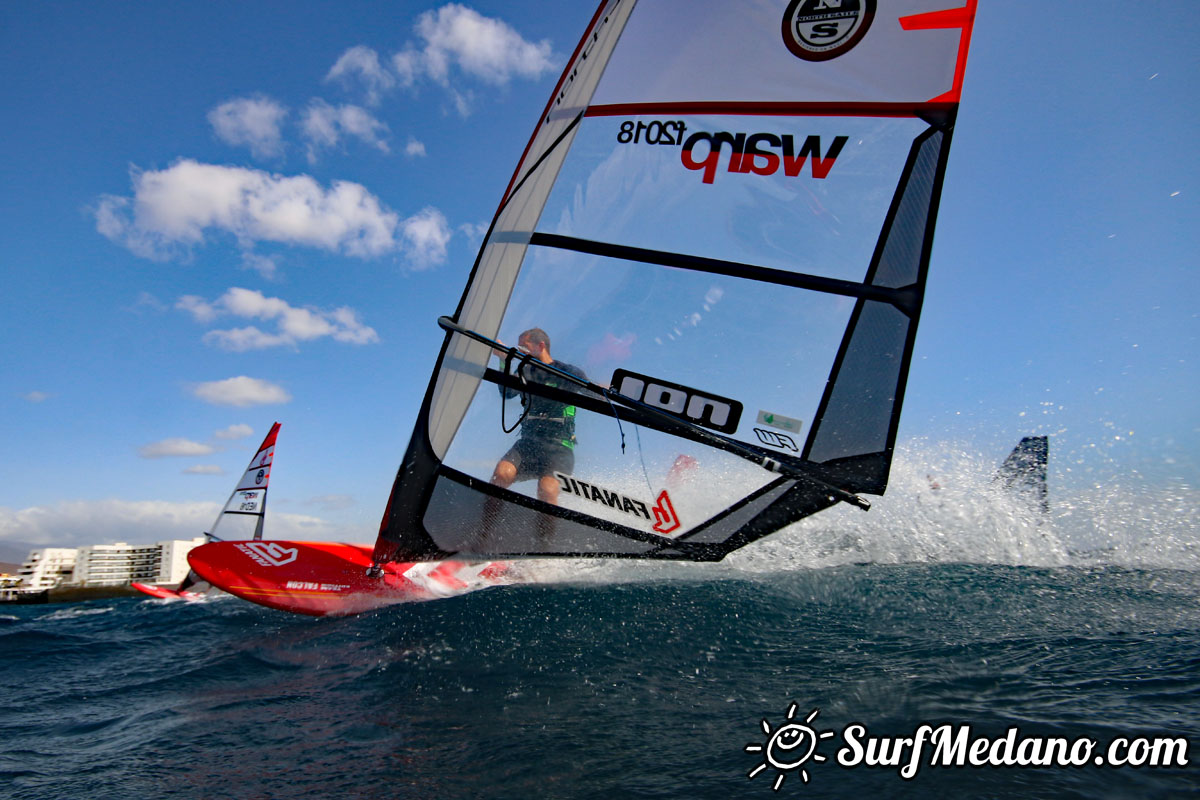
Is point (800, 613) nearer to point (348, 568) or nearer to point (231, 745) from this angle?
point (231, 745)

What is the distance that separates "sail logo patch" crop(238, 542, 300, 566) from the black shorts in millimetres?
3318

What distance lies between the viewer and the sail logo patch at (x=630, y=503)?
3.05m

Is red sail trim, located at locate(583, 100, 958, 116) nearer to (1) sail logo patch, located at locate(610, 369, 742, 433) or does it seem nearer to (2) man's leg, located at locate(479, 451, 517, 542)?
(1) sail logo patch, located at locate(610, 369, 742, 433)

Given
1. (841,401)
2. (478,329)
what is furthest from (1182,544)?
(478,329)

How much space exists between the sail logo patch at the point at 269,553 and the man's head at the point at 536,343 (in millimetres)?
3662

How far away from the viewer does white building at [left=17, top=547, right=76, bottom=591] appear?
32812 millimetres

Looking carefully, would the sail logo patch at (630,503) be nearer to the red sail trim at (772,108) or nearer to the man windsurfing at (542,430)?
the man windsurfing at (542,430)

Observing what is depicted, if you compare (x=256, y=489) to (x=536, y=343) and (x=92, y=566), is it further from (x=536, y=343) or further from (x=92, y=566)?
(x=92, y=566)

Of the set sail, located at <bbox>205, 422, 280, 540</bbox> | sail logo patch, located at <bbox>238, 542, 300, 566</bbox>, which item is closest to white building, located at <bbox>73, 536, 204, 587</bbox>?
sail, located at <bbox>205, 422, 280, 540</bbox>

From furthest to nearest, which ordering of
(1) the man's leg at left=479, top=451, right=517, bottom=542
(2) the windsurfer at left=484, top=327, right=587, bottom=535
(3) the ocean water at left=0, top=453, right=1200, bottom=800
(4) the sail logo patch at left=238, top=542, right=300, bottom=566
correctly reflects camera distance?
(4) the sail logo patch at left=238, top=542, right=300, bottom=566
(1) the man's leg at left=479, top=451, right=517, bottom=542
(2) the windsurfer at left=484, top=327, right=587, bottom=535
(3) the ocean water at left=0, top=453, right=1200, bottom=800

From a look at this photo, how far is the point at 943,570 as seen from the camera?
12.7ft

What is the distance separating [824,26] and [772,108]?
0.45 metres

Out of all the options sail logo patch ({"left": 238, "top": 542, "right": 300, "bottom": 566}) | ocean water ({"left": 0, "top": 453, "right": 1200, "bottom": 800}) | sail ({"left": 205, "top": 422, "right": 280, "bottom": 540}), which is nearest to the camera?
ocean water ({"left": 0, "top": 453, "right": 1200, "bottom": 800})

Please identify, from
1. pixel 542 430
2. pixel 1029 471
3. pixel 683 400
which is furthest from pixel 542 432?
pixel 1029 471
